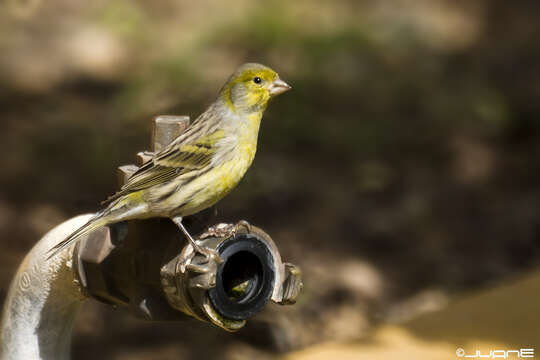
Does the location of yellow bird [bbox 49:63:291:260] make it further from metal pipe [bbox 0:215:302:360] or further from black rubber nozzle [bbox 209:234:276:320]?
black rubber nozzle [bbox 209:234:276:320]

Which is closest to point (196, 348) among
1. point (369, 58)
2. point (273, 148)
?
point (273, 148)

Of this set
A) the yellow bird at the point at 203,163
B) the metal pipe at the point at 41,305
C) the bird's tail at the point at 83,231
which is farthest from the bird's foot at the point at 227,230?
the metal pipe at the point at 41,305

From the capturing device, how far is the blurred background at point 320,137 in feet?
18.9

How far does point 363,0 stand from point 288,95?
2.40m

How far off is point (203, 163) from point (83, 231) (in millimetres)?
567

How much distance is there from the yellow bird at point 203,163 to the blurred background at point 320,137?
228 cm

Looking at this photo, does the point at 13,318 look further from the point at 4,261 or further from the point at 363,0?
the point at 363,0

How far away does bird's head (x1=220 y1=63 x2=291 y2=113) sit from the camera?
310cm

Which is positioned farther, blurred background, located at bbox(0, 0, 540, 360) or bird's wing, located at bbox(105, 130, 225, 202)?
blurred background, located at bbox(0, 0, 540, 360)

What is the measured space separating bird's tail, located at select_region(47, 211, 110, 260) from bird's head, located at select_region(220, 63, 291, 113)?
26.5 inches

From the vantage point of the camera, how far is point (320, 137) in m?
7.09

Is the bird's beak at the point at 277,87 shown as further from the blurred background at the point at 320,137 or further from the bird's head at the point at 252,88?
the blurred background at the point at 320,137

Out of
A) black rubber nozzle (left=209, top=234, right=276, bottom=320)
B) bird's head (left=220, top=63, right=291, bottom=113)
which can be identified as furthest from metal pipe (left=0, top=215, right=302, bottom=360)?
bird's head (left=220, top=63, right=291, bottom=113)

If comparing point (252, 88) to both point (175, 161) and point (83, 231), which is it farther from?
point (83, 231)
